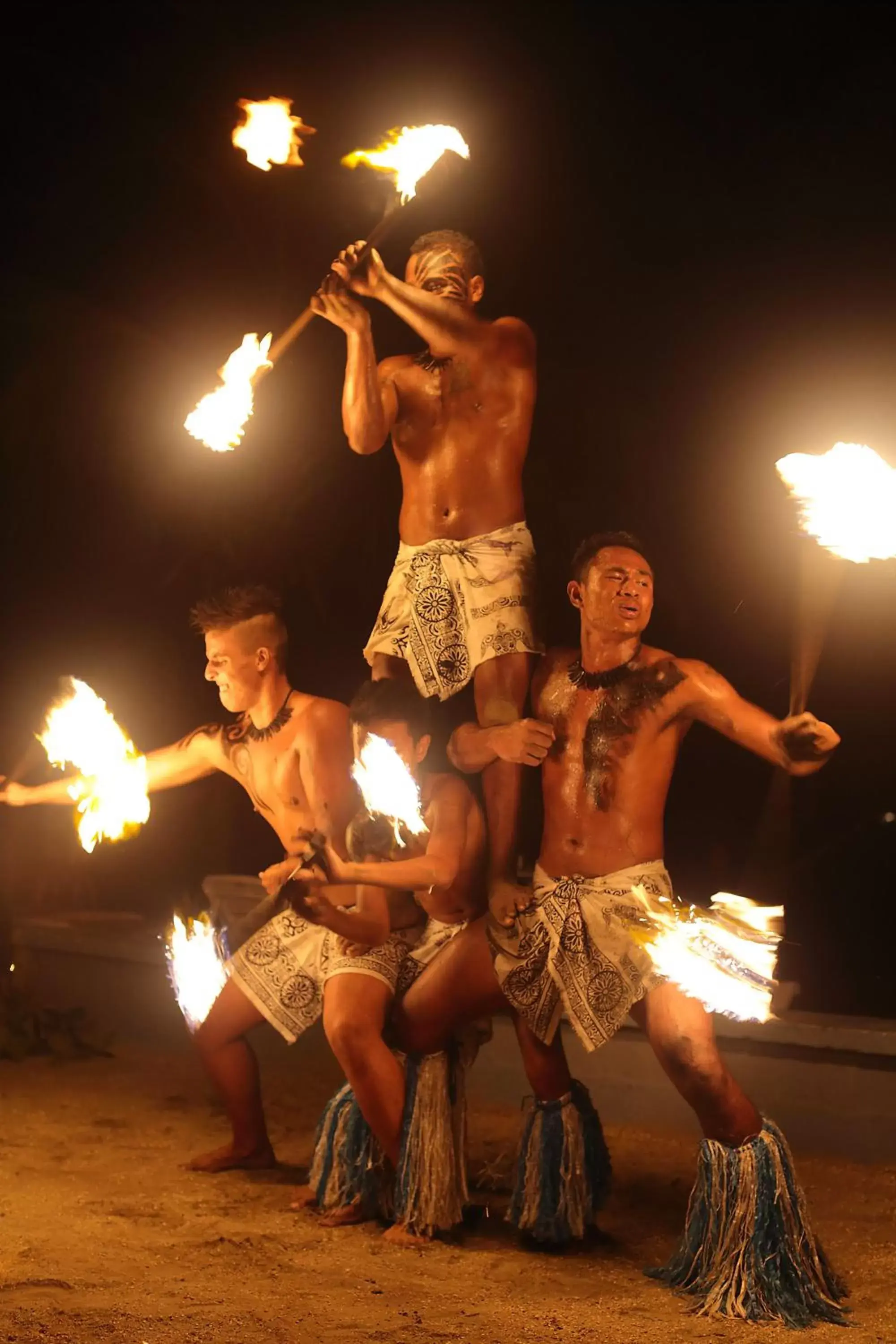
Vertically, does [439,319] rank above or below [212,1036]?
above

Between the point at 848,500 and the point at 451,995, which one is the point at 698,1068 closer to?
the point at 451,995

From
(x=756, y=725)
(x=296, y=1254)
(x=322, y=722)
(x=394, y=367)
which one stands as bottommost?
(x=296, y=1254)

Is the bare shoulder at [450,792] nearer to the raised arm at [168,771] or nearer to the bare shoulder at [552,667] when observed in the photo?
the bare shoulder at [552,667]

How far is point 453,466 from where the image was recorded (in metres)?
4.57

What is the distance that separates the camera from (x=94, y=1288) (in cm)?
380

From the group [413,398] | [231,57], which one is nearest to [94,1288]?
[413,398]

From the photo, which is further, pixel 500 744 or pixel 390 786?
pixel 390 786

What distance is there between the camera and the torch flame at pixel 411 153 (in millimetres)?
4586

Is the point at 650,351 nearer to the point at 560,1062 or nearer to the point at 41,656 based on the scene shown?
the point at 560,1062

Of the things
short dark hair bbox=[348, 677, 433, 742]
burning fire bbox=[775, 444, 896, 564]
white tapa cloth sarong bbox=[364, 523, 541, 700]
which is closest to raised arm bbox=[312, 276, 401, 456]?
white tapa cloth sarong bbox=[364, 523, 541, 700]

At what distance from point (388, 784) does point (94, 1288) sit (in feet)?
4.92

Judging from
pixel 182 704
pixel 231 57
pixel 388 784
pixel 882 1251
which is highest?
pixel 231 57

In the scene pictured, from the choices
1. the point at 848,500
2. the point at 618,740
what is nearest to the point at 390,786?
the point at 618,740

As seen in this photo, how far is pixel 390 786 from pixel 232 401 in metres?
1.30
